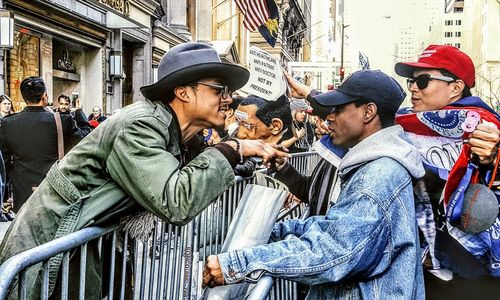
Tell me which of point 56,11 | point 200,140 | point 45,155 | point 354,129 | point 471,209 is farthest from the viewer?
point 56,11

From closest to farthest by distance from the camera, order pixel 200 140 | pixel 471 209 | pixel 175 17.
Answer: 1. pixel 471 209
2. pixel 200 140
3. pixel 175 17

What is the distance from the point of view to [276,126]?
227 inches

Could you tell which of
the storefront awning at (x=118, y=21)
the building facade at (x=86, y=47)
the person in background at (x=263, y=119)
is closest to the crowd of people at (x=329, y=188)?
the person in background at (x=263, y=119)

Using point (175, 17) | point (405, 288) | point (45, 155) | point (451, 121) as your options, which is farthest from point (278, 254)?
point (175, 17)

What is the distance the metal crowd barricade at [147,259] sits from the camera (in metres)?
2.23

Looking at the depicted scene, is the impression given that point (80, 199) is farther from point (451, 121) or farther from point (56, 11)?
point (56, 11)

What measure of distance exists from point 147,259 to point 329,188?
1477 millimetres

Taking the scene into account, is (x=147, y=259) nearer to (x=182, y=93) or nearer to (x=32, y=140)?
(x=182, y=93)

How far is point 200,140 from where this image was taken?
12.0ft

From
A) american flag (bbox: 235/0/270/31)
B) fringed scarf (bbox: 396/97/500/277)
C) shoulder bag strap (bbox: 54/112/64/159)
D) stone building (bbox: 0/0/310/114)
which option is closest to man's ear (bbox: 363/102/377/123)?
fringed scarf (bbox: 396/97/500/277)

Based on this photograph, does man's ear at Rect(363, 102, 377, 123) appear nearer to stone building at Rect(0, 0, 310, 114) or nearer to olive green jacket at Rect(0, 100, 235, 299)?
olive green jacket at Rect(0, 100, 235, 299)

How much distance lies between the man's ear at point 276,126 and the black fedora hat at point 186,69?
2.70 m

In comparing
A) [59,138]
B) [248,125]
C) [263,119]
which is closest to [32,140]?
[59,138]

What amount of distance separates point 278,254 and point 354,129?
0.85 m
